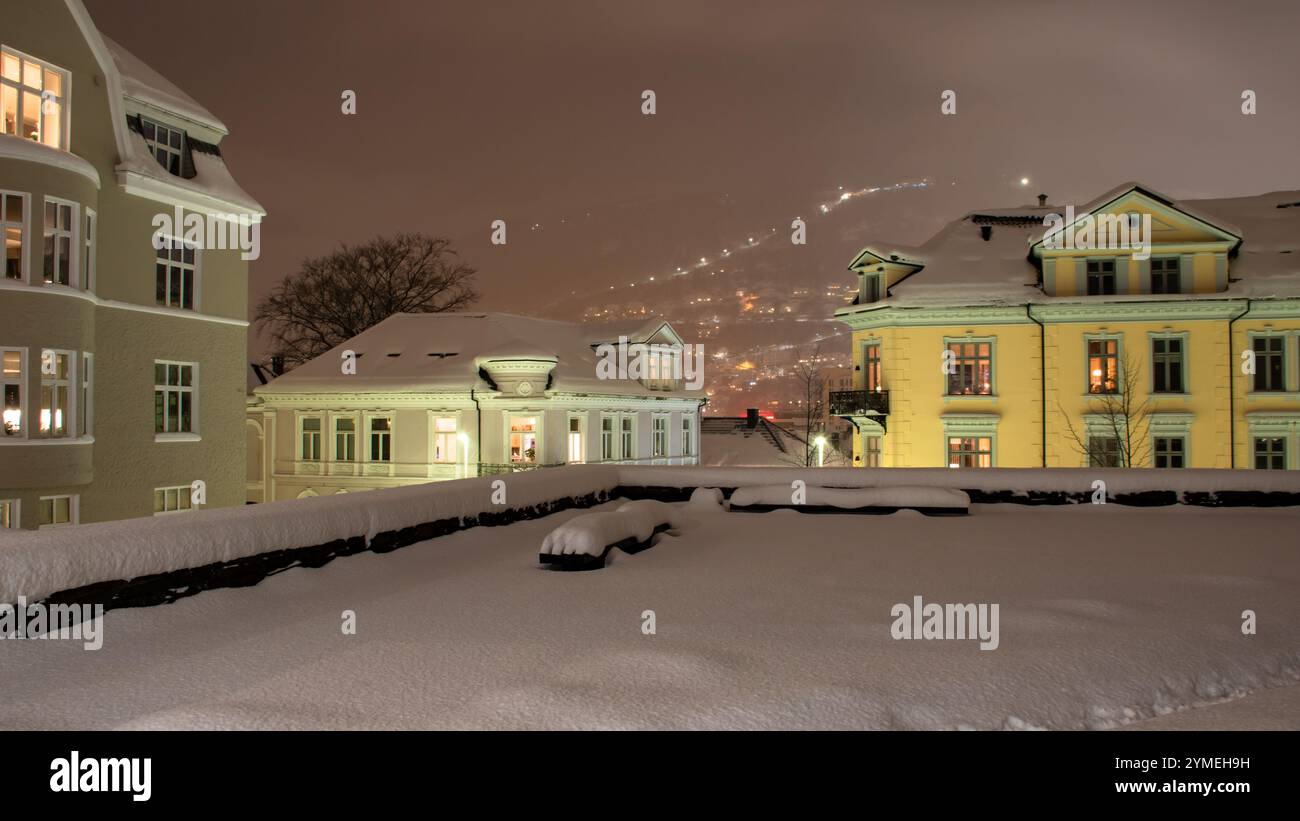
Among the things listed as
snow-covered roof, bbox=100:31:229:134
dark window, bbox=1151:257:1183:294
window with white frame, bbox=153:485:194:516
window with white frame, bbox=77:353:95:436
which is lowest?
window with white frame, bbox=153:485:194:516

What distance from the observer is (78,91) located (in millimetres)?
20406

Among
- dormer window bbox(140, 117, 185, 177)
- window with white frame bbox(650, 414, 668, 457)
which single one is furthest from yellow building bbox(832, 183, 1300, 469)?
dormer window bbox(140, 117, 185, 177)

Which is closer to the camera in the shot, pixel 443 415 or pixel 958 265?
pixel 958 265

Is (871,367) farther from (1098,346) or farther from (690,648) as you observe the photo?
(690,648)

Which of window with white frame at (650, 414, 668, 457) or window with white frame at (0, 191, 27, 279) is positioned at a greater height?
window with white frame at (0, 191, 27, 279)

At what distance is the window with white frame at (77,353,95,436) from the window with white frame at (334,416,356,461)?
1980 cm

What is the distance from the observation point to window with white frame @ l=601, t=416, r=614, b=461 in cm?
4106

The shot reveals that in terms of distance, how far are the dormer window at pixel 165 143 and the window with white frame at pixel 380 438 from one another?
55.8 ft

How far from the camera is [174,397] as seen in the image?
78.3 ft

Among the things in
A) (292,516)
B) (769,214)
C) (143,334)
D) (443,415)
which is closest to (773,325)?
(769,214)

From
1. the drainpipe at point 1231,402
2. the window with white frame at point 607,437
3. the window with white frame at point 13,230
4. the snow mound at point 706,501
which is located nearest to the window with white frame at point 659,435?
the window with white frame at point 607,437

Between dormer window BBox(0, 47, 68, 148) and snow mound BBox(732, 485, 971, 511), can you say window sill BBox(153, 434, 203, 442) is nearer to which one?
dormer window BBox(0, 47, 68, 148)

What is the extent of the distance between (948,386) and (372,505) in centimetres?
2325

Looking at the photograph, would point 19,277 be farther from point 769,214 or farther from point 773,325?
point 769,214
